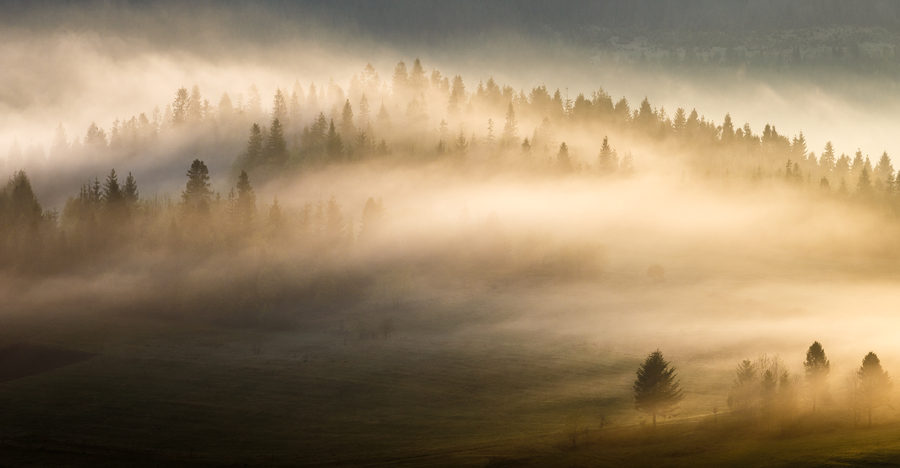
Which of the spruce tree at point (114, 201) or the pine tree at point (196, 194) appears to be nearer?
the pine tree at point (196, 194)

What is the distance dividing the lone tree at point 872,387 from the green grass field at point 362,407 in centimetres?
316

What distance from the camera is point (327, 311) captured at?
15125 centimetres

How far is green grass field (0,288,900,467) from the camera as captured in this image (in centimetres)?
7781

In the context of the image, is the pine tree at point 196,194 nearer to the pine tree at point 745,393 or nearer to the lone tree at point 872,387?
the pine tree at point 745,393

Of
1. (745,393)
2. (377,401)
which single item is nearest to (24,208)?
(377,401)

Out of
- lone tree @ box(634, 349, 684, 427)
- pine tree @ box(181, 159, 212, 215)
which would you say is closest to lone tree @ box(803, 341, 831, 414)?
lone tree @ box(634, 349, 684, 427)

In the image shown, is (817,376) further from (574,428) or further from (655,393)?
(574,428)

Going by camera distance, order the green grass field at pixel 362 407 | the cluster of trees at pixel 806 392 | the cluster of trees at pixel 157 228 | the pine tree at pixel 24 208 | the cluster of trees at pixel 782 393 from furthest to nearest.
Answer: the pine tree at pixel 24 208 < the cluster of trees at pixel 157 228 < the cluster of trees at pixel 782 393 < the cluster of trees at pixel 806 392 < the green grass field at pixel 362 407

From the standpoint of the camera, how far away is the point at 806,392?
96062 millimetres

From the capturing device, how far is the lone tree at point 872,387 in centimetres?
8812

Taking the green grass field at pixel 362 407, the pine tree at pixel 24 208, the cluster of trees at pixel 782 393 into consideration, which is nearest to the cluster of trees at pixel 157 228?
the pine tree at pixel 24 208

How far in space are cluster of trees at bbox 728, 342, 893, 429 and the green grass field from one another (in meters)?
2.88

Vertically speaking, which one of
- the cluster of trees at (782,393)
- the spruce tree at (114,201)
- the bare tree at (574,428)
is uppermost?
the spruce tree at (114,201)

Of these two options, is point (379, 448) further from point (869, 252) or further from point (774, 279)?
point (869, 252)
